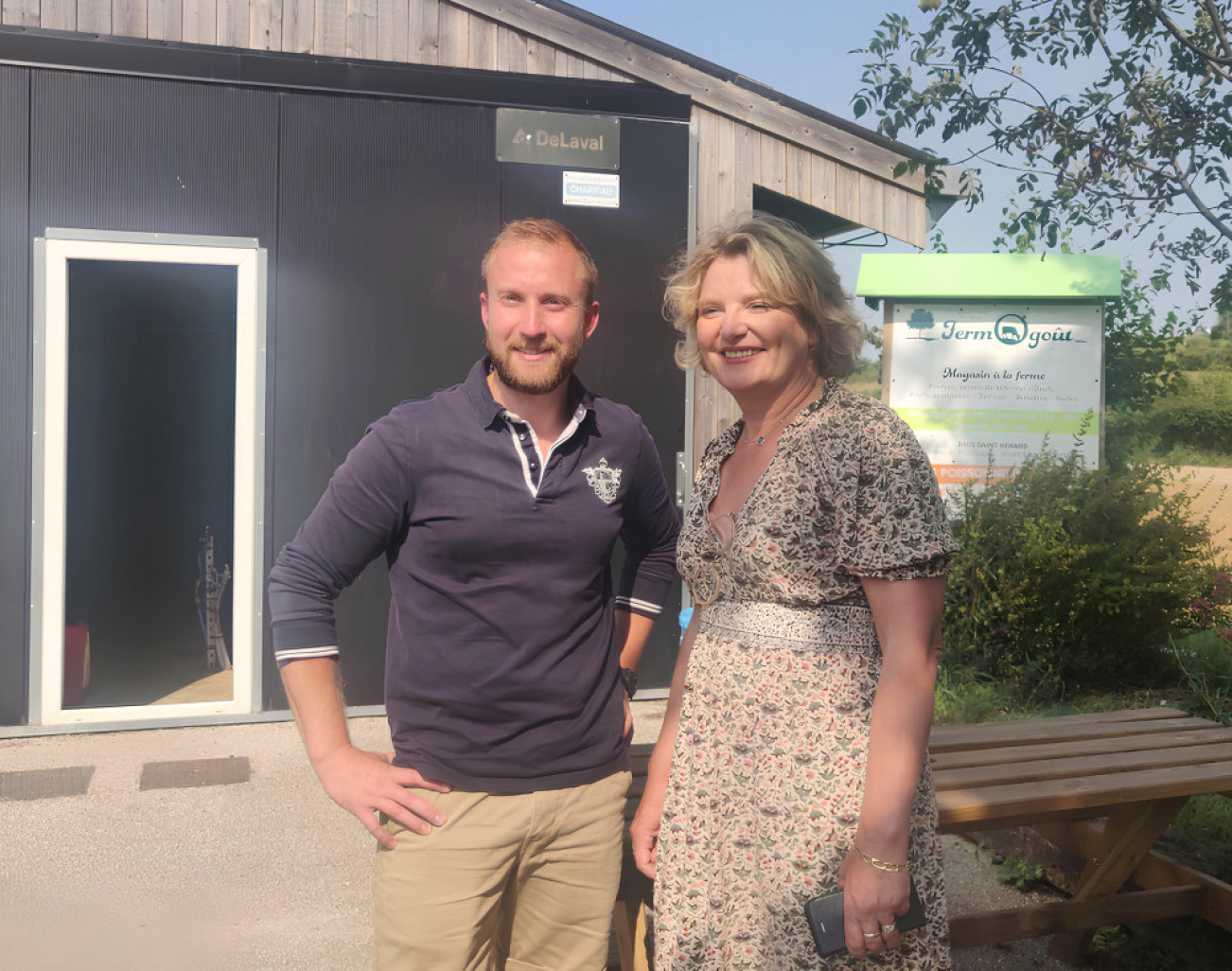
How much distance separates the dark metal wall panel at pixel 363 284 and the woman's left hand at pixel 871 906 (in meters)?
4.49

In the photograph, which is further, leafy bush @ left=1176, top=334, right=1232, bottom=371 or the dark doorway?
leafy bush @ left=1176, top=334, right=1232, bottom=371

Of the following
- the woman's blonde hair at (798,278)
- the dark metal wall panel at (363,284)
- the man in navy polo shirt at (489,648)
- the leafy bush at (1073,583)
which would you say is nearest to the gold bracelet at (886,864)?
the man in navy polo shirt at (489,648)

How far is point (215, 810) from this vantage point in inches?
179

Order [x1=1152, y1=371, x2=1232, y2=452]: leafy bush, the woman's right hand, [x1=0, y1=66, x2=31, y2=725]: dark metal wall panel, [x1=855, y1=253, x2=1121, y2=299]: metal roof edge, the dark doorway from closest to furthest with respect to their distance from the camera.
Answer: the woman's right hand, [x1=0, y1=66, x2=31, y2=725]: dark metal wall panel, [x1=855, y1=253, x2=1121, y2=299]: metal roof edge, the dark doorway, [x1=1152, y1=371, x2=1232, y2=452]: leafy bush

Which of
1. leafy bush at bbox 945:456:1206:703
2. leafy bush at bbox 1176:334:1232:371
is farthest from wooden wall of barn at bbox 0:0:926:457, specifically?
leafy bush at bbox 1176:334:1232:371

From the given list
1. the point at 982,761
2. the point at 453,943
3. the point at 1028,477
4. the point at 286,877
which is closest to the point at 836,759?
the point at 453,943

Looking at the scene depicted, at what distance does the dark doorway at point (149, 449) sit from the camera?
8.96 meters

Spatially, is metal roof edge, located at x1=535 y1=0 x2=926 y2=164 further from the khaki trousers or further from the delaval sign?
the khaki trousers

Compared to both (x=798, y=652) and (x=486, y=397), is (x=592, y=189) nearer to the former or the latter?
(x=486, y=397)

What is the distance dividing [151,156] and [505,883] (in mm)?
4957

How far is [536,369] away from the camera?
2.05m

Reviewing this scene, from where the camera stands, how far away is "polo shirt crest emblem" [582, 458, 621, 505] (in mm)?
2096

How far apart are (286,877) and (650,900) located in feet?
6.48

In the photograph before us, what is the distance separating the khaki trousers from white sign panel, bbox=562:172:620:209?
4.68 metres
